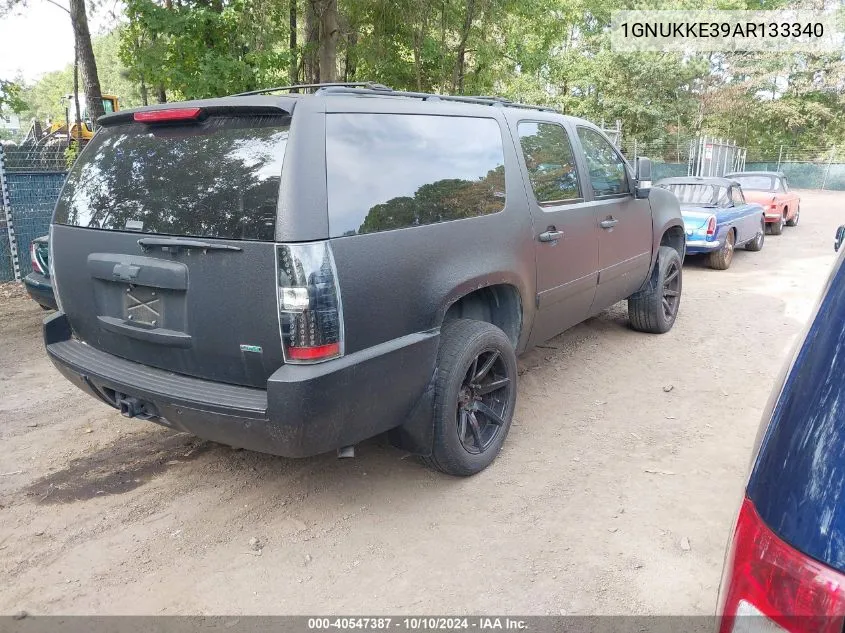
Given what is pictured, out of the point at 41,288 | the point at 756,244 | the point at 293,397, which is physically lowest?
the point at 756,244

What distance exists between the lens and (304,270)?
8.50 ft

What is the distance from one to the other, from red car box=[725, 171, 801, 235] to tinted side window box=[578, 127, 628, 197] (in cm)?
1096

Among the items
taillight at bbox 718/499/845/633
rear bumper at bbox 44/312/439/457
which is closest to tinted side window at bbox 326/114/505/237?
rear bumper at bbox 44/312/439/457

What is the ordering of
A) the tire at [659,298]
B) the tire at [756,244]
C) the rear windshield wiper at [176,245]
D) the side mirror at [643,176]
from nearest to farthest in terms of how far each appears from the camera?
the rear windshield wiper at [176,245] < the side mirror at [643,176] < the tire at [659,298] < the tire at [756,244]

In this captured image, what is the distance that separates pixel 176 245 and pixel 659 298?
4957 mm

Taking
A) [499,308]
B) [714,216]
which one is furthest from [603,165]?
[714,216]

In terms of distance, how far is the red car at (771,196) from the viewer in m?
14.7

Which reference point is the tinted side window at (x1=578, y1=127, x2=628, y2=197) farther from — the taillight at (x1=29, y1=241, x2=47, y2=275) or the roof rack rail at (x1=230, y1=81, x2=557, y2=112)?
the taillight at (x1=29, y1=241, x2=47, y2=275)

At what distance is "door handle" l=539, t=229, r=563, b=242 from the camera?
4125 mm

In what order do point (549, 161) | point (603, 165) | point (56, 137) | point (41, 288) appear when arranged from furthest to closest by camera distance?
point (56, 137)
point (41, 288)
point (603, 165)
point (549, 161)

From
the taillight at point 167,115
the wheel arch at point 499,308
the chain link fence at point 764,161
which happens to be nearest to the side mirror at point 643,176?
the wheel arch at point 499,308

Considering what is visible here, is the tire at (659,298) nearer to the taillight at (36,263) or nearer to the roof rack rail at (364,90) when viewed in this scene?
the roof rack rail at (364,90)

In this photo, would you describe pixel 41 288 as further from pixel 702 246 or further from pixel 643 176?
pixel 702 246

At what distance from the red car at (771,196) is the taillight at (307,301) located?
575 inches
